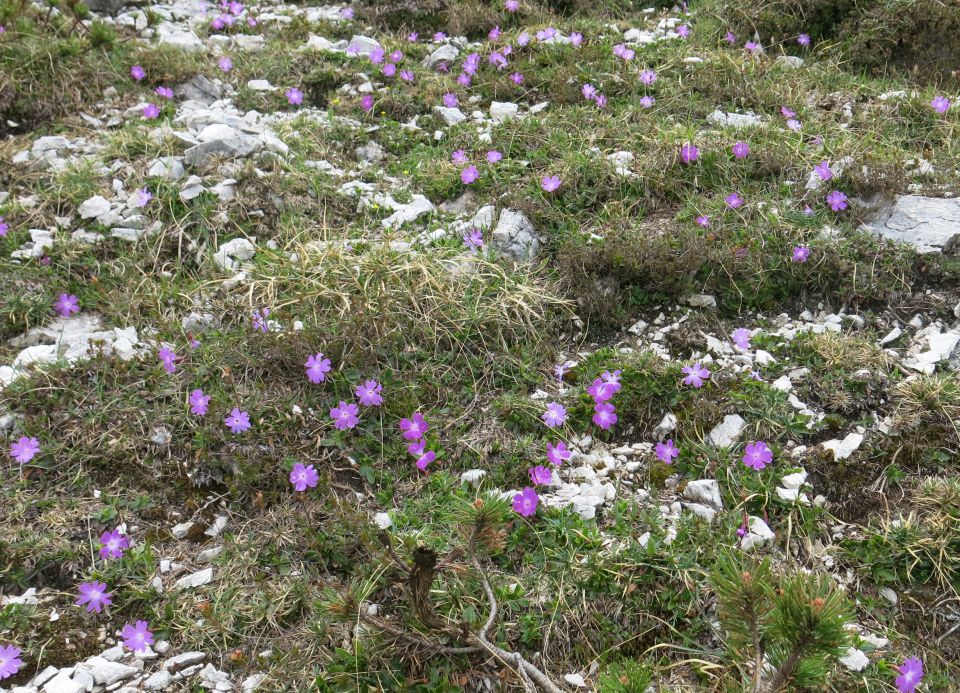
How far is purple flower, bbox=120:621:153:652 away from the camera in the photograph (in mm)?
2818

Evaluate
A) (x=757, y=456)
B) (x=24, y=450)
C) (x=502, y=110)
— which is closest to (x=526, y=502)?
(x=757, y=456)

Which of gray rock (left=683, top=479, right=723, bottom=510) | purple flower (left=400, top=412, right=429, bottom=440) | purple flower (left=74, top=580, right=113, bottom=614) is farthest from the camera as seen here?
purple flower (left=400, top=412, right=429, bottom=440)

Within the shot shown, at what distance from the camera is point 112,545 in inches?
123

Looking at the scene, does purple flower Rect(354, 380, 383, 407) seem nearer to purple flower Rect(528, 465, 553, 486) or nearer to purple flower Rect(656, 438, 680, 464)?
purple flower Rect(528, 465, 553, 486)

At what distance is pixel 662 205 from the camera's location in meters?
4.83

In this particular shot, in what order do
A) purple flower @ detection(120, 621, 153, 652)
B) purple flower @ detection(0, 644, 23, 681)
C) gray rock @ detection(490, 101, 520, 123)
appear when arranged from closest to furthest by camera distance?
purple flower @ detection(0, 644, 23, 681), purple flower @ detection(120, 621, 153, 652), gray rock @ detection(490, 101, 520, 123)

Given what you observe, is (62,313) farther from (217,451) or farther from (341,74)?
(341,74)

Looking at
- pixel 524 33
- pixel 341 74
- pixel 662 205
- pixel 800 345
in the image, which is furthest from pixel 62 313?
pixel 524 33

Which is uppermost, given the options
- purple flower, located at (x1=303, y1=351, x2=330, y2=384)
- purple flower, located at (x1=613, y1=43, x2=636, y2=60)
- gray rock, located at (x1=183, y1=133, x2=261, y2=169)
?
purple flower, located at (x1=613, y1=43, x2=636, y2=60)

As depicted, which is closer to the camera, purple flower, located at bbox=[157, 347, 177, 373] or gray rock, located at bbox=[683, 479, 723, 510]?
gray rock, located at bbox=[683, 479, 723, 510]

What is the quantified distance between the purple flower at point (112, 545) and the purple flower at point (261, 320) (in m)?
1.22

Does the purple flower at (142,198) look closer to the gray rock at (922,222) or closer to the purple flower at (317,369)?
the purple flower at (317,369)

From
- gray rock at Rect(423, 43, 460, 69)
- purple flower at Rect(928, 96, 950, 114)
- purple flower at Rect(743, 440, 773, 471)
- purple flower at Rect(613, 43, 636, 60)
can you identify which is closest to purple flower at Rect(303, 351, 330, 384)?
purple flower at Rect(743, 440, 773, 471)

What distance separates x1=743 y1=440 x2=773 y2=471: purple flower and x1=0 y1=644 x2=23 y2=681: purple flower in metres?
2.99
